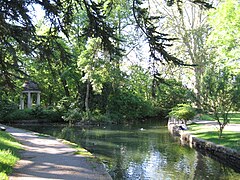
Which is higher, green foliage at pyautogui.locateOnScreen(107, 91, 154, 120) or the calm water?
green foliage at pyautogui.locateOnScreen(107, 91, 154, 120)

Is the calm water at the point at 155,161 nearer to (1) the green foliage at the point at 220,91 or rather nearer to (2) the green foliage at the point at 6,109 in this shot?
(1) the green foliage at the point at 220,91

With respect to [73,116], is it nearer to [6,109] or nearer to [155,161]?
[6,109]

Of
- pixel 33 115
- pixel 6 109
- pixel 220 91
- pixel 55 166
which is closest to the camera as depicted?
pixel 55 166

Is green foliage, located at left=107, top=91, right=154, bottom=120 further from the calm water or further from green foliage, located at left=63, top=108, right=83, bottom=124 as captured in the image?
the calm water

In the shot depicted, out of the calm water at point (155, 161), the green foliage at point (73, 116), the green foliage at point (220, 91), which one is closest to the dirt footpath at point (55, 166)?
the calm water at point (155, 161)

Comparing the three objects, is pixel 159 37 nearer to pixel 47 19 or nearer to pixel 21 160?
pixel 47 19

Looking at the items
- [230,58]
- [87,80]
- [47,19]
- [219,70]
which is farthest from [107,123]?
[47,19]

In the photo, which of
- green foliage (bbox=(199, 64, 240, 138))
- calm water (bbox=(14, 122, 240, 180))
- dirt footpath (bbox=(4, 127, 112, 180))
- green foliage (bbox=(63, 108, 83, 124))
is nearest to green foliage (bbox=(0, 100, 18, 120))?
green foliage (bbox=(63, 108, 83, 124))

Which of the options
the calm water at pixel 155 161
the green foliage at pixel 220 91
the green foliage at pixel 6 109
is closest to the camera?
the calm water at pixel 155 161

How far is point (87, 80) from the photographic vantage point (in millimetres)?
35656

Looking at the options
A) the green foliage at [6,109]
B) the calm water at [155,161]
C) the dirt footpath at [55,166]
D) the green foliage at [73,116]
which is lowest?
the calm water at [155,161]

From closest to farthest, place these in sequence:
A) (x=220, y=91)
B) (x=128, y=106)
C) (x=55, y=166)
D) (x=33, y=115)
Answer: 1. (x=55, y=166)
2. (x=220, y=91)
3. (x=33, y=115)
4. (x=128, y=106)

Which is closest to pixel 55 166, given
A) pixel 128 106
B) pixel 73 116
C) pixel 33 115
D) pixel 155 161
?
pixel 155 161

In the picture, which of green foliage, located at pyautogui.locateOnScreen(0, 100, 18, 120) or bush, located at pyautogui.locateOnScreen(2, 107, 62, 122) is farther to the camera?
bush, located at pyautogui.locateOnScreen(2, 107, 62, 122)
